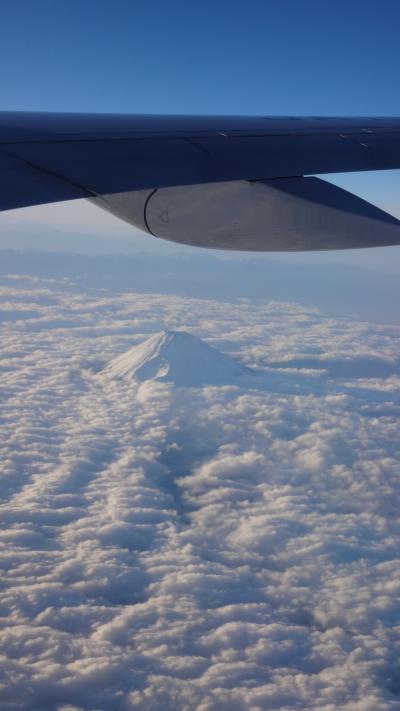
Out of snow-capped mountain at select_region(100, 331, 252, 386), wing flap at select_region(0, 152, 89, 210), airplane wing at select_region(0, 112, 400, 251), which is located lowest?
wing flap at select_region(0, 152, 89, 210)

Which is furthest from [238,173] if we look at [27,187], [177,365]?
[177,365]

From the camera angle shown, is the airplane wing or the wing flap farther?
the airplane wing

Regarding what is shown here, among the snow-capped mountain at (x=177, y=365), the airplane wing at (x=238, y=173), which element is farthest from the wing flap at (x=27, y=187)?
the snow-capped mountain at (x=177, y=365)

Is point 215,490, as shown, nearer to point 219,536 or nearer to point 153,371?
point 219,536

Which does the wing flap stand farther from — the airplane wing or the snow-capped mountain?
the snow-capped mountain

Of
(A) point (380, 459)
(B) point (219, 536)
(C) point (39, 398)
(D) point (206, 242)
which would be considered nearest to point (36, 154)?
(D) point (206, 242)

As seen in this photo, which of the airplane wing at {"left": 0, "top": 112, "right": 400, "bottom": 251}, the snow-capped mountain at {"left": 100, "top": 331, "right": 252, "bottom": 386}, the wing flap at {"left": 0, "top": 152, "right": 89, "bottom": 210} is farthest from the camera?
the snow-capped mountain at {"left": 100, "top": 331, "right": 252, "bottom": 386}

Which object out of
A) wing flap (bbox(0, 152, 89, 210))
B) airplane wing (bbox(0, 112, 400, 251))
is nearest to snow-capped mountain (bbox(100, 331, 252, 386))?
airplane wing (bbox(0, 112, 400, 251))
